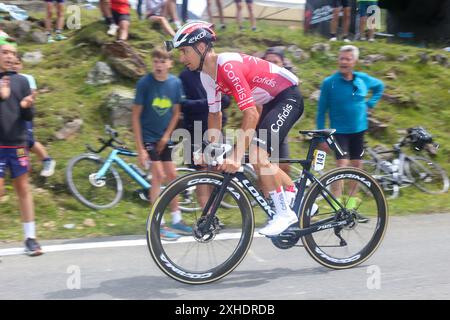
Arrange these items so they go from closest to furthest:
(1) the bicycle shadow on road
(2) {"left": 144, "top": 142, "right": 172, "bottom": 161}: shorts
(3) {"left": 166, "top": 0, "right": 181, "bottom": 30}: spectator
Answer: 1. (1) the bicycle shadow on road
2. (2) {"left": 144, "top": 142, "right": 172, "bottom": 161}: shorts
3. (3) {"left": 166, "top": 0, "right": 181, "bottom": 30}: spectator

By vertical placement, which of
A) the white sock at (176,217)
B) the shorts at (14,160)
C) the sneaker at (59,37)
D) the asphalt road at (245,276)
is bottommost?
the asphalt road at (245,276)

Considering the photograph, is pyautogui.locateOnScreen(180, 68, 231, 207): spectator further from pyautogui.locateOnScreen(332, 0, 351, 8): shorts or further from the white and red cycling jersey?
pyautogui.locateOnScreen(332, 0, 351, 8): shorts

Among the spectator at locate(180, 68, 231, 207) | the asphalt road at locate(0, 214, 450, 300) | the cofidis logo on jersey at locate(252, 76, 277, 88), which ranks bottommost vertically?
the asphalt road at locate(0, 214, 450, 300)

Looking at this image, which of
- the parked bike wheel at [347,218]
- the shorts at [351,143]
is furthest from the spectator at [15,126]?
the shorts at [351,143]

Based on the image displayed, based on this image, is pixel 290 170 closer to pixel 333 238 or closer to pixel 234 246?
pixel 333 238

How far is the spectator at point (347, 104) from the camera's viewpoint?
23.2 feet

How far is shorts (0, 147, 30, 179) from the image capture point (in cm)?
552

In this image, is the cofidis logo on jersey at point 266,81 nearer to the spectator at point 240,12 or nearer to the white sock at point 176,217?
the white sock at point 176,217

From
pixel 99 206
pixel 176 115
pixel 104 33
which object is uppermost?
pixel 104 33

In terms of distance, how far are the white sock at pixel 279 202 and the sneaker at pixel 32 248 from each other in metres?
2.34

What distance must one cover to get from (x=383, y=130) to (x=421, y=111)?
1521 millimetres

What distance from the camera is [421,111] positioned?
11.3 meters

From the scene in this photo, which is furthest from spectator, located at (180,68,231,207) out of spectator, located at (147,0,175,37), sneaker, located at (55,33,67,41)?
sneaker, located at (55,33,67,41)
